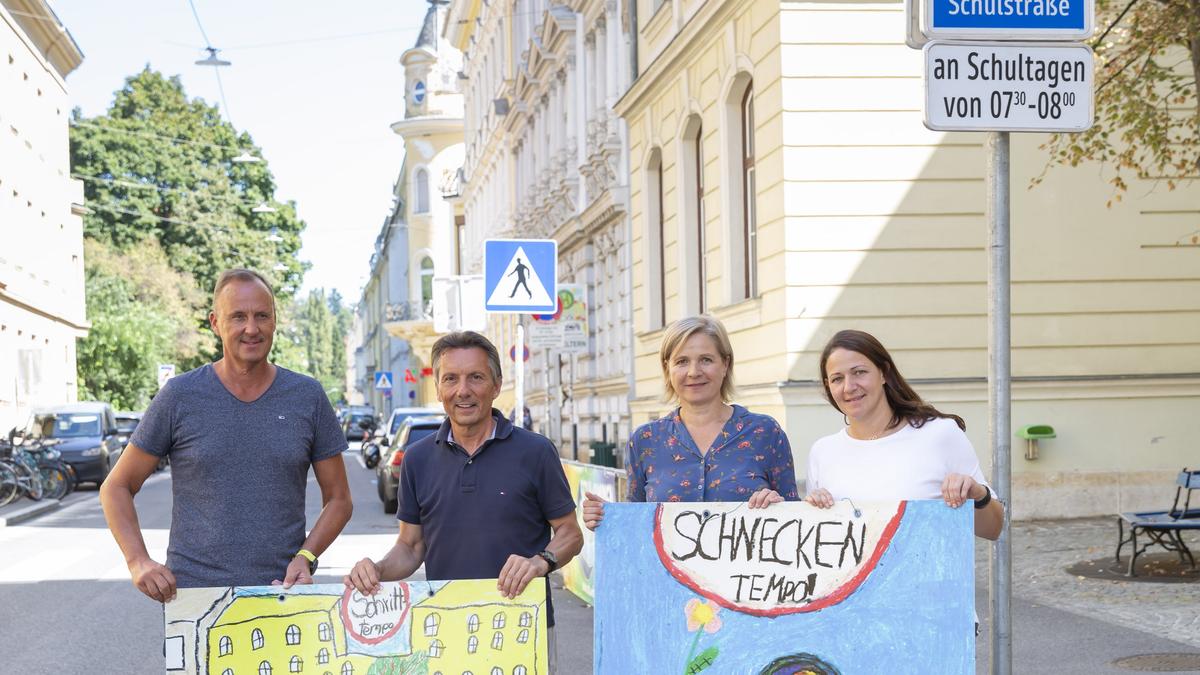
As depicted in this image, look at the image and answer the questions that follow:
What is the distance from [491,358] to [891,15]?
45.0ft

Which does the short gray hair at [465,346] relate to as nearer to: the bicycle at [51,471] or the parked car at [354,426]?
the bicycle at [51,471]

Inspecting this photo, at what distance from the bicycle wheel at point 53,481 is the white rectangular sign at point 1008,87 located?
2406cm

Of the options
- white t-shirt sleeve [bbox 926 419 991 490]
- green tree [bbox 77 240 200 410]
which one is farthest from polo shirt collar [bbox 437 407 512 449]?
green tree [bbox 77 240 200 410]

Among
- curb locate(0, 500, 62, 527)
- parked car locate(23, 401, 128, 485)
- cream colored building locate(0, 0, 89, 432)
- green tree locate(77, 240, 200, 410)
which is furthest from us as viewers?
green tree locate(77, 240, 200, 410)

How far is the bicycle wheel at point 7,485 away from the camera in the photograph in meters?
23.9

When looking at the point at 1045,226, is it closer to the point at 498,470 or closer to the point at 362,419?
the point at 498,470

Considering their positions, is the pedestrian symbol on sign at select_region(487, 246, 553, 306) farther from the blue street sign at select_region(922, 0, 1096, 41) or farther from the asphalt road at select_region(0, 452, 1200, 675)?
the blue street sign at select_region(922, 0, 1096, 41)

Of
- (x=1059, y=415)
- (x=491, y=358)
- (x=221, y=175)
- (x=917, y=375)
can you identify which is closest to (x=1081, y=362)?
(x=1059, y=415)

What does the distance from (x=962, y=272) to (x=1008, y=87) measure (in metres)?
12.1

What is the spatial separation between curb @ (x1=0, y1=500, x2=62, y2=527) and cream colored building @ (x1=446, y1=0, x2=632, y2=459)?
25.7 ft

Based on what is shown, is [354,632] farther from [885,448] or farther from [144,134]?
[144,134]

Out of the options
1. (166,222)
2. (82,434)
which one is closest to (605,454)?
(82,434)

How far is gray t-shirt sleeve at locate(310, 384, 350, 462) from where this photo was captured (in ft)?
15.5

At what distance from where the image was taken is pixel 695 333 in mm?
4883
